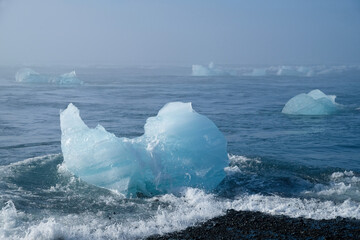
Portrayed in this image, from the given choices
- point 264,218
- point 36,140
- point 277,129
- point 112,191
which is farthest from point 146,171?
point 277,129

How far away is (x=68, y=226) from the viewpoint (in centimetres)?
794

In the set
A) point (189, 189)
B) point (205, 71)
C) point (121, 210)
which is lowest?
point (121, 210)

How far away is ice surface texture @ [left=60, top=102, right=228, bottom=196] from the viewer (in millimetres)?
10125

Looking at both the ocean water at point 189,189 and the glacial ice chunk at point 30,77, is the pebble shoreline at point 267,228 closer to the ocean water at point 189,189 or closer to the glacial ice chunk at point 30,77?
the ocean water at point 189,189

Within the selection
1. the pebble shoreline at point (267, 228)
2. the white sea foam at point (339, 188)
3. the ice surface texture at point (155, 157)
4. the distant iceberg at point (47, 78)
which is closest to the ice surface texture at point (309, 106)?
the white sea foam at point (339, 188)

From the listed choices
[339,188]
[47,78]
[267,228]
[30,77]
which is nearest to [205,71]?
[47,78]

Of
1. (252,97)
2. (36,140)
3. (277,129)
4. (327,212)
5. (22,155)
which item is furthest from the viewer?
(252,97)

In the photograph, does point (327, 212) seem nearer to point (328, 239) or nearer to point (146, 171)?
point (328, 239)

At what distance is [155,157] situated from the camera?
10.4 meters

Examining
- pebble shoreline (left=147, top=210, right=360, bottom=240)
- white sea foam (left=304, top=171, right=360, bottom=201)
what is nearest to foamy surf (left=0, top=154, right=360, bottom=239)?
pebble shoreline (left=147, top=210, right=360, bottom=240)

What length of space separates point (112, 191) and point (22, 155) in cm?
438

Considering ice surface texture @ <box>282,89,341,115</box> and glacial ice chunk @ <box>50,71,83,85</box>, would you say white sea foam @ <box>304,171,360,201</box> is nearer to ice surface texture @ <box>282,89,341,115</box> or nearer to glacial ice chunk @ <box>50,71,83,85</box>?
ice surface texture @ <box>282,89,341,115</box>

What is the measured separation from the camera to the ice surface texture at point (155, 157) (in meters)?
10.1

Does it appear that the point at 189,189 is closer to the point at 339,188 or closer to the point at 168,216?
the point at 168,216
